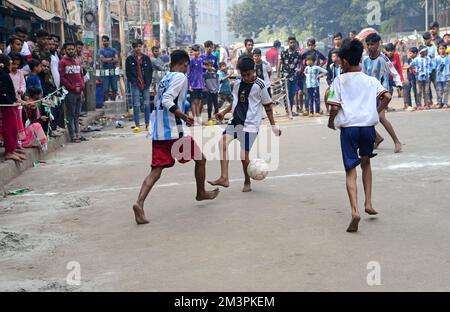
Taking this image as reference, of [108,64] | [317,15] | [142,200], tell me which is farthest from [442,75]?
[317,15]

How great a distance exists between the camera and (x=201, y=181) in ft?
25.0

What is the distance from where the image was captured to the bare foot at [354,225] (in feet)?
20.0

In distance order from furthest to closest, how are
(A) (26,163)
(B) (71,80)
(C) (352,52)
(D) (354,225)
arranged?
(B) (71,80) < (A) (26,163) < (C) (352,52) < (D) (354,225)

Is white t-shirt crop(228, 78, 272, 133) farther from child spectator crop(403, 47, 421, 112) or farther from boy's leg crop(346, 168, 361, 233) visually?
child spectator crop(403, 47, 421, 112)

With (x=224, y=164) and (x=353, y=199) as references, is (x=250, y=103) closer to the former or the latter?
(x=224, y=164)

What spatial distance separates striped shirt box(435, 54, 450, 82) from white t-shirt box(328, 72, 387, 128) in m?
11.6

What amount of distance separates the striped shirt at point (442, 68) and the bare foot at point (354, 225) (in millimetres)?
12078

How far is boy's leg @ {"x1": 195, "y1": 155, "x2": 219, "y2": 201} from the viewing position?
7.48 m

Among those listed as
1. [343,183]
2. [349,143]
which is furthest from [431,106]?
[349,143]

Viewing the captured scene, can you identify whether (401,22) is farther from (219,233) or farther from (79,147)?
(219,233)

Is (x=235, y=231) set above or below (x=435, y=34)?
below

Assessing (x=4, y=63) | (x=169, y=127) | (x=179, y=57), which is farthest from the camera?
(x=4, y=63)

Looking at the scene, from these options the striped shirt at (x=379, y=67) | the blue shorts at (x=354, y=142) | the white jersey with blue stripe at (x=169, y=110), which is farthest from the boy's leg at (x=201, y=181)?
the striped shirt at (x=379, y=67)

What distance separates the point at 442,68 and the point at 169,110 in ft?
39.3
